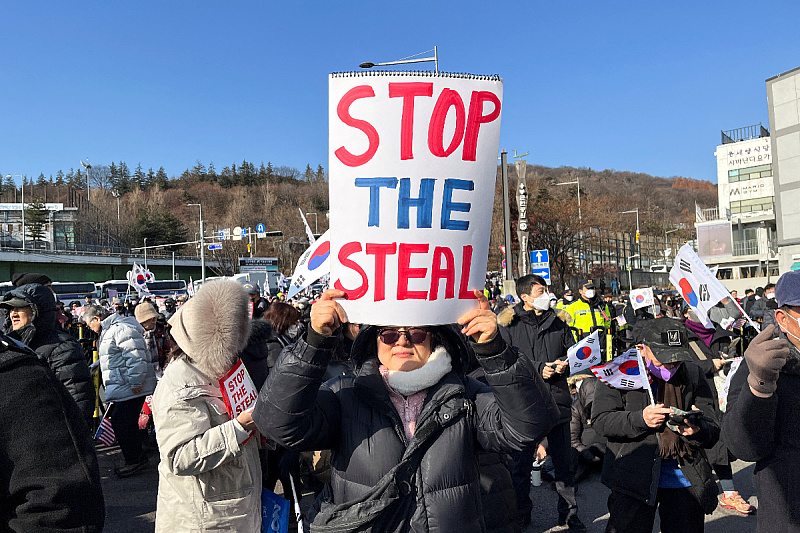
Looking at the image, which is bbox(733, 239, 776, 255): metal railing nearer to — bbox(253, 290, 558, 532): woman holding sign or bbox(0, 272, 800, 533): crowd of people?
bbox(0, 272, 800, 533): crowd of people

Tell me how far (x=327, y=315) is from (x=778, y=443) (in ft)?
6.37

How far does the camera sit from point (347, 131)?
2354 mm

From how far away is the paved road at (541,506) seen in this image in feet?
17.1

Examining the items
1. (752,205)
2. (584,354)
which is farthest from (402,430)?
(752,205)

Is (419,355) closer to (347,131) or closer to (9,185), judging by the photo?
(347,131)

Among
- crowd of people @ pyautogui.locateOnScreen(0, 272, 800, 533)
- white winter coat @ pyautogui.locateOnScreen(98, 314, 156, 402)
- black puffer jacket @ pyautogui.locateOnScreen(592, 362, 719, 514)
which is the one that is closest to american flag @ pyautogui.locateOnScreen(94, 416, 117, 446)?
white winter coat @ pyautogui.locateOnScreen(98, 314, 156, 402)

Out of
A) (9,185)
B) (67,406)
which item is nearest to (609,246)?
(67,406)

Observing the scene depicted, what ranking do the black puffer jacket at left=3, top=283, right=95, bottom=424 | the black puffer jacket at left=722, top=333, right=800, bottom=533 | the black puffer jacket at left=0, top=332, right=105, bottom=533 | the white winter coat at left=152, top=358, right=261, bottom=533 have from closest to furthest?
the black puffer jacket at left=0, top=332, right=105, bottom=533 → the black puffer jacket at left=722, top=333, right=800, bottom=533 → the white winter coat at left=152, top=358, right=261, bottom=533 → the black puffer jacket at left=3, top=283, right=95, bottom=424

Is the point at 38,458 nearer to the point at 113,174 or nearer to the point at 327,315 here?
the point at 327,315

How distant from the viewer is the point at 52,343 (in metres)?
4.84

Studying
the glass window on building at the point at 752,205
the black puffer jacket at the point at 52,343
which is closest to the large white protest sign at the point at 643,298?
the black puffer jacket at the point at 52,343

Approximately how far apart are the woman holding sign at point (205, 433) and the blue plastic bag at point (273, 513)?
0.20ft

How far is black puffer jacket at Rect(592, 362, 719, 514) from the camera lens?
11.4 ft

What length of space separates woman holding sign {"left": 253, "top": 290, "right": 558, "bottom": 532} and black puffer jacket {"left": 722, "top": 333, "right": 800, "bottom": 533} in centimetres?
87
